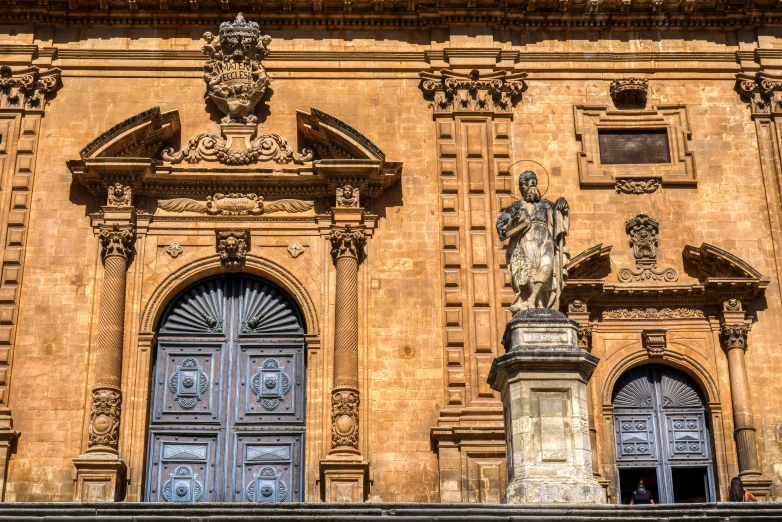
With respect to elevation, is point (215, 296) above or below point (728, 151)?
below

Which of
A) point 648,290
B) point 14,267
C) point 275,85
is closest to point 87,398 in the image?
point 14,267

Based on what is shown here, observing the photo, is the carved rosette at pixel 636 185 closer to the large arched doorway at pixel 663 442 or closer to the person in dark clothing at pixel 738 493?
the large arched doorway at pixel 663 442

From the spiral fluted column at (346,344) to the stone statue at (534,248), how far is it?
398 cm

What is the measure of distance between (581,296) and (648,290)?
3.31ft

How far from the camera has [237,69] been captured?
19766 millimetres

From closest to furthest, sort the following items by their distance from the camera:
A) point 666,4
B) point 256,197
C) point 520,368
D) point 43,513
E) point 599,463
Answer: point 43,513 → point 520,368 → point 599,463 → point 256,197 → point 666,4

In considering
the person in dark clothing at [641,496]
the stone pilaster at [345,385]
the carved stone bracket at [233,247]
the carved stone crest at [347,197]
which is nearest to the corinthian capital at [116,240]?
the carved stone bracket at [233,247]

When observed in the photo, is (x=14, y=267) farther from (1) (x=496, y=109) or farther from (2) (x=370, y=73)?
(1) (x=496, y=109)

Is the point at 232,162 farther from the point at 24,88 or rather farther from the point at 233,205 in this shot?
the point at 24,88

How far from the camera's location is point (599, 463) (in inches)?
699

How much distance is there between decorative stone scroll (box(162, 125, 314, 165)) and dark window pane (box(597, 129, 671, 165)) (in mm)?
4671

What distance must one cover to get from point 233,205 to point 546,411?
725 cm

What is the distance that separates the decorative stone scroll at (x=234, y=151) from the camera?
19188mm

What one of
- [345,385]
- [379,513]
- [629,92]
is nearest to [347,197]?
[345,385]
